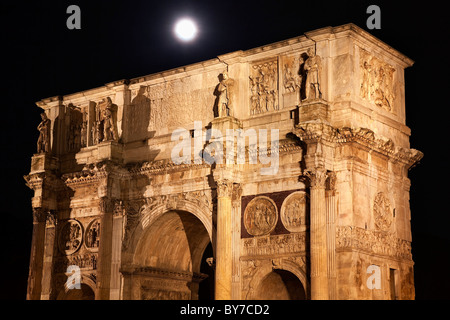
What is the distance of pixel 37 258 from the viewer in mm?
28234

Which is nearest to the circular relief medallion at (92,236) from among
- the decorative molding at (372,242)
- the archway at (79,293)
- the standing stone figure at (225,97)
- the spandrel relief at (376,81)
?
the archway at (79,293)

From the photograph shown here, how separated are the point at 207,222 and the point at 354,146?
16.5ft

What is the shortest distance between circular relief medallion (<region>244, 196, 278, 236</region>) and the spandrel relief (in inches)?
157

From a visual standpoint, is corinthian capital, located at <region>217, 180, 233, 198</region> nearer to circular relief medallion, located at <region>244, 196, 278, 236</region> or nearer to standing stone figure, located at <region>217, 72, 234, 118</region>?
circular relief medallion, located at <region>244, 196, 278, 236</region>

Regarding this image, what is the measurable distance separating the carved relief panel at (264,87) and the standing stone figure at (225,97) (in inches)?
24.2

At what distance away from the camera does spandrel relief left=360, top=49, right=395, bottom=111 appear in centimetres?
2409

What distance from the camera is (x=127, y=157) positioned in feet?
90.5

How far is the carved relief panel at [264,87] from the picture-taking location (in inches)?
975

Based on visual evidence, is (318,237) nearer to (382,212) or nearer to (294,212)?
(294,212)

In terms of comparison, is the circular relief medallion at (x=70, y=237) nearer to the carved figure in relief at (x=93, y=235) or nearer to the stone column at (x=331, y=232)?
the carved figure in relief at (x=93, y=235)
